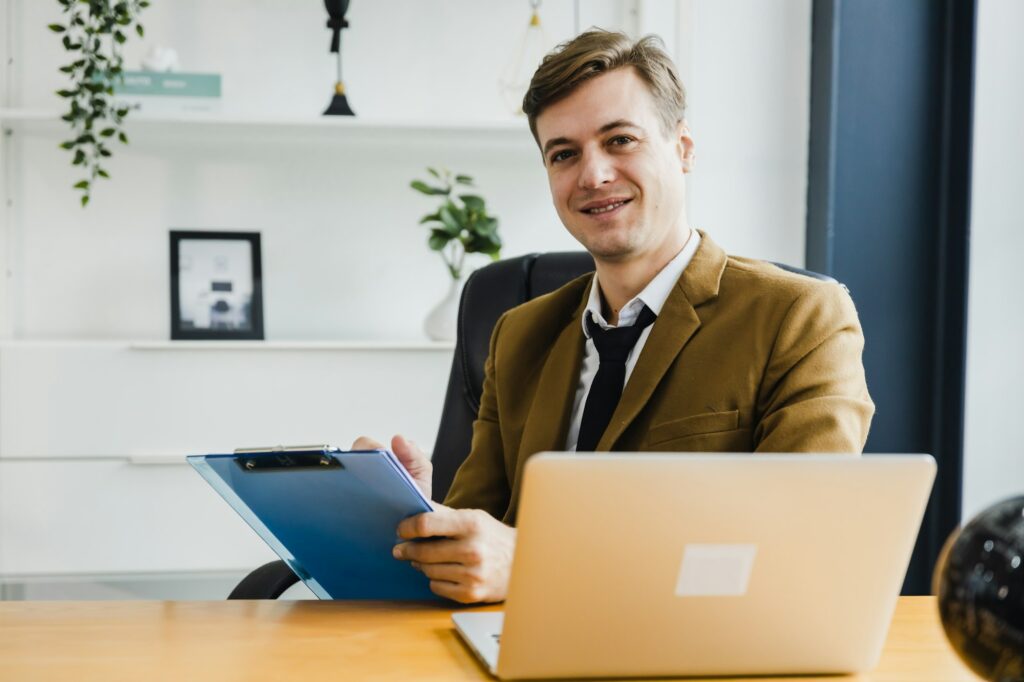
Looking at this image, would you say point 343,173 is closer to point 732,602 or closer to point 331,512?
point 331,512

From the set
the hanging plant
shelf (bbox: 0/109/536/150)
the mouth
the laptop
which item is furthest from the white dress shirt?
the hanging plant

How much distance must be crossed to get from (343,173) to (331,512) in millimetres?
1834

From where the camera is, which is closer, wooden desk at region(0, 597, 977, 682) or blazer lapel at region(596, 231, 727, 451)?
wooden desk at region(0, 597, 977, 682)

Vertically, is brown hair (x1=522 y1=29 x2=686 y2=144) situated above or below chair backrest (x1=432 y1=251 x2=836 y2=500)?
above

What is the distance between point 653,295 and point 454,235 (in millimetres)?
1027

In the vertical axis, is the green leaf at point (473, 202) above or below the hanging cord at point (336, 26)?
below

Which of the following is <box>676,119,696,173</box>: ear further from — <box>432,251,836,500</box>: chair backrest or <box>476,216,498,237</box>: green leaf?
<box>476,216,498,237</box>: green leaf

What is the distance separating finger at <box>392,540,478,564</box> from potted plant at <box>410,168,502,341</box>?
1417 millimetres

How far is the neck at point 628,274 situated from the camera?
162 centimetres

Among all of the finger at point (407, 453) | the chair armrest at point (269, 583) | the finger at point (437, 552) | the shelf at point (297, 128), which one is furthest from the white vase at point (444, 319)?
the finger at point (437, 552)

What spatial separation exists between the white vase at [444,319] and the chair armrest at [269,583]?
3.73ft

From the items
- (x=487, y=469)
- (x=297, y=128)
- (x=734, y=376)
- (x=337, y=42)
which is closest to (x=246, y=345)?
(x=297, y=128)

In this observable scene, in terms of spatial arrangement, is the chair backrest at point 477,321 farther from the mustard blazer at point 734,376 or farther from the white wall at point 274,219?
the white wall at point 274,219

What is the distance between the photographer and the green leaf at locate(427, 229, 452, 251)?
2.50m
